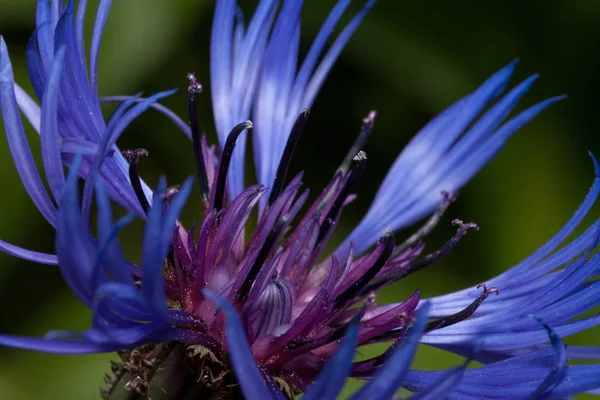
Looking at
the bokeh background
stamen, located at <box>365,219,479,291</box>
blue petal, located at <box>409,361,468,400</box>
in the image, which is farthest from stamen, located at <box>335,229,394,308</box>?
the bokeh background

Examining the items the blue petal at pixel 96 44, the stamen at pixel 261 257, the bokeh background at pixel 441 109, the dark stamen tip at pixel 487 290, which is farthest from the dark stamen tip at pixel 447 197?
the blue petal at pixel 96 44

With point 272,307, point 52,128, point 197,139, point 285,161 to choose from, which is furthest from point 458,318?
point 52,128

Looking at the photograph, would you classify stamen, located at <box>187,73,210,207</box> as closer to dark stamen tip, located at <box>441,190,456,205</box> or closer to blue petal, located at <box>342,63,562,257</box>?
blue petal, located at <box>342,63,562,257</box>

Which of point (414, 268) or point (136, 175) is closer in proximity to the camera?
point (136, 175)

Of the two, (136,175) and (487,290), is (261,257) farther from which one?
Result: (487,290)

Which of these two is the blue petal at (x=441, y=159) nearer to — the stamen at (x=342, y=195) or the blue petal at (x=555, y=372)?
the stamen at (x=342, y=195)

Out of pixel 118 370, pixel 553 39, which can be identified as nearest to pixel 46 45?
pixel 118 370

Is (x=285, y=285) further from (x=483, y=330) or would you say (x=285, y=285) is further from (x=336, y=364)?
(x=336, y=364)
